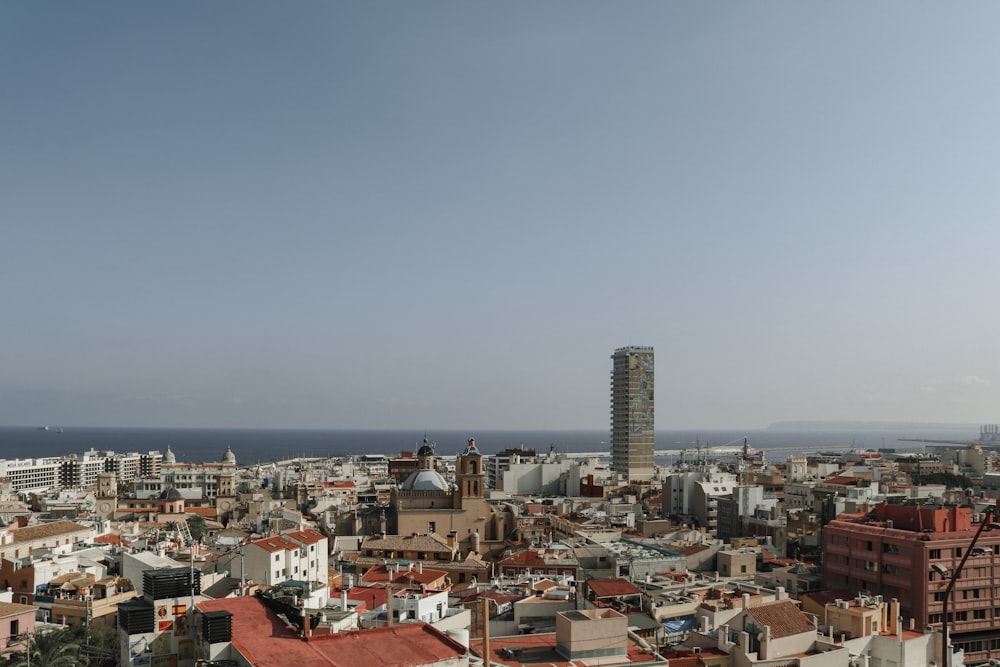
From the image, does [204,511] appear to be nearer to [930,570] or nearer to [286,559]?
[286,559]

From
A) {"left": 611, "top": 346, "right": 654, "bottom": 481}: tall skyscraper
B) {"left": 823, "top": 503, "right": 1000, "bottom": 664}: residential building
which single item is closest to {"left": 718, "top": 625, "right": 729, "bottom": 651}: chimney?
{"left": 823, "top": 503, "right": 1000, "bottom": 664}: residential building

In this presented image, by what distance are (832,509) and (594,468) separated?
5830cm

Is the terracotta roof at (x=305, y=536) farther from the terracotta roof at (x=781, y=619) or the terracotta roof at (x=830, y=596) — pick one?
the terracotta roof at (x=830, y=596)

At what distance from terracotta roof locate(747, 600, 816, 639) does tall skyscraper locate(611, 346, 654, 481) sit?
115259 mm

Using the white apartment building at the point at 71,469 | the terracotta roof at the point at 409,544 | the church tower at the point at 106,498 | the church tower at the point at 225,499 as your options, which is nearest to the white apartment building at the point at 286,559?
the terracotta roof at the point at 409,544

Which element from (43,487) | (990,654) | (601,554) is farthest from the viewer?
(43,487)

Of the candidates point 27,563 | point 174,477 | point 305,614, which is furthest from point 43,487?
point 305,614

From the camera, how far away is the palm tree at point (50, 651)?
77.7 ft

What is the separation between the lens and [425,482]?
217 feet

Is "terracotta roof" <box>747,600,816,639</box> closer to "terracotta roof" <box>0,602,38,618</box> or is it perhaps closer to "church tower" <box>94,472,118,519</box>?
"terracotta roof" <box>0,602,38,618</box>

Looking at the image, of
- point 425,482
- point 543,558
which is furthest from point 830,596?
point 425,482

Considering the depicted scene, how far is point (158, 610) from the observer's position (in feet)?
75.7

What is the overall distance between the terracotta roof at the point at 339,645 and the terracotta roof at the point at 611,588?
1390cm

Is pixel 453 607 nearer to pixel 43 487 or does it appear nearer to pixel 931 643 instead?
pixel 931 643
